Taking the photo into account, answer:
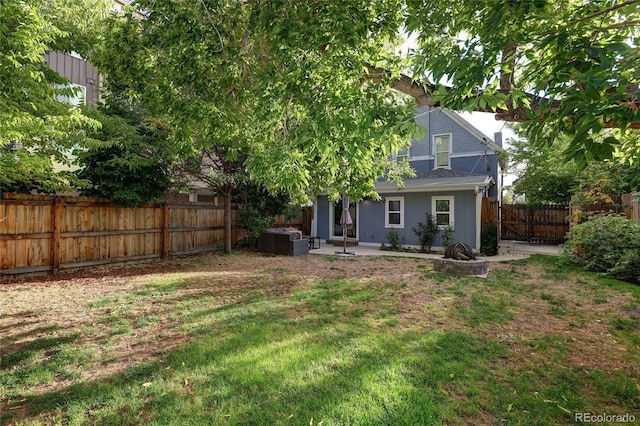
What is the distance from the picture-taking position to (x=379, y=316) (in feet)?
15.3

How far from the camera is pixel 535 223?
15.6 meters

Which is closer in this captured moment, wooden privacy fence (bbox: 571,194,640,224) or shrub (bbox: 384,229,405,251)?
wooden privacy fence (bbox: 571,194,640,224)

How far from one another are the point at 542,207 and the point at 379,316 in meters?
15.1

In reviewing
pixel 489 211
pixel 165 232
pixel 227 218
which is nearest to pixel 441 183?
pixel 489 211

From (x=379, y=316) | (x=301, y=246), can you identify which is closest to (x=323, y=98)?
(x=379, y=316)

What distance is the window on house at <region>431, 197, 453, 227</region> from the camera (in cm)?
1226

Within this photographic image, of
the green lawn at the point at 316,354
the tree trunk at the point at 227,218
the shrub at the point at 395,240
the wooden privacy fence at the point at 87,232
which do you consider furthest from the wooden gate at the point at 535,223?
the wooden privacy fence at the point at 87,232

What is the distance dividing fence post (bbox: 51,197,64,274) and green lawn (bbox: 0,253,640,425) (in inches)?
47.4

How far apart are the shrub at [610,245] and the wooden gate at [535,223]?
7.19 meters

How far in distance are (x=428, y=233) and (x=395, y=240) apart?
4.86 feet

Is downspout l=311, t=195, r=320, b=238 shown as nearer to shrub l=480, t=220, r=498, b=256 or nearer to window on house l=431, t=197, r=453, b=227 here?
window on house l=431, t=197, r=453, b=227

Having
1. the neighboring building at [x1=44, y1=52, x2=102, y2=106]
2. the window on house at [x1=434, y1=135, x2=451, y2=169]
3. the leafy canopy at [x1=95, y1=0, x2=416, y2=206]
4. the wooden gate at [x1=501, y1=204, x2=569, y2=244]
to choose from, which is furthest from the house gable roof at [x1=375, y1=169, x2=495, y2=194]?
the neighboring building at [x1=44, y1=52, x2=102, y2=106]

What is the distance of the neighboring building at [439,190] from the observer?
11.9 m

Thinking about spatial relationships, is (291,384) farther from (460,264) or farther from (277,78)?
(460,264)
